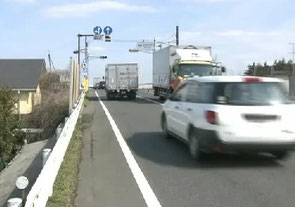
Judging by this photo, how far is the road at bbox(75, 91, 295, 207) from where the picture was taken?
7.35 m

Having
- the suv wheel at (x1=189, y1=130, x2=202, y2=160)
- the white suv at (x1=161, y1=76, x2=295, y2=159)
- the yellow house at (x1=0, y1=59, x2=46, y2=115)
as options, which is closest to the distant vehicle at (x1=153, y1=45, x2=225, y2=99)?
the yellow house at (x1=0, y1=59, x2=46, y2=115)

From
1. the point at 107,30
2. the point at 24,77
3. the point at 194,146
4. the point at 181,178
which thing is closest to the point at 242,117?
the point at 194,146

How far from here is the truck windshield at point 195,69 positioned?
30156 millimetres

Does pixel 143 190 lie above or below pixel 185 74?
below

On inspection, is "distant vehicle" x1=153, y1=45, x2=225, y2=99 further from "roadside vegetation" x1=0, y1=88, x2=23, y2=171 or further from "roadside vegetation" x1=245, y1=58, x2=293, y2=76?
"roadside vegetation" x1=245, y1=58, x2=293, y2=76

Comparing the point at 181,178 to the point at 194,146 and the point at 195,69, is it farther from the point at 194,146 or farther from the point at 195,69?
the point at 195,69

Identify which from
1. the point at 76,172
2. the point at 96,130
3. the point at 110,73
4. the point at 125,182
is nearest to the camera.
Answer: the point at 125,182

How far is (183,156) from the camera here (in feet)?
36.4

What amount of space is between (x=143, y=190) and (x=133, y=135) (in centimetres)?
716

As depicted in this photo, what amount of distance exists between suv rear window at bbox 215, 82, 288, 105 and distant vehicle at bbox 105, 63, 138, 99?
30889 millimetres

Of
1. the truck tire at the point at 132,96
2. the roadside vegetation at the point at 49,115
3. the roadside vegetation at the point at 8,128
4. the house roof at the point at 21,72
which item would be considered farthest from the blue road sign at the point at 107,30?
the roadside vegetation at the point at 8,128

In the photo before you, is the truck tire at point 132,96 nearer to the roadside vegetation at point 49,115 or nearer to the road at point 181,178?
the roadside vegetation at point 49,115

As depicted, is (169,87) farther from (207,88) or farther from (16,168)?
(207,88)

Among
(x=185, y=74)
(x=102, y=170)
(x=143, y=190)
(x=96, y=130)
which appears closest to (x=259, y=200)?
(x=143, y=190)
